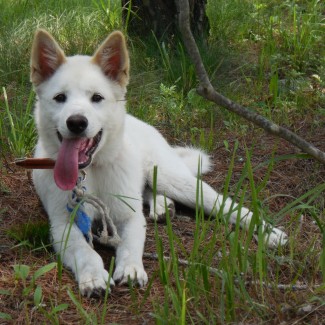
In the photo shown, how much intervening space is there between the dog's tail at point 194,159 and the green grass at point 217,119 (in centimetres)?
16

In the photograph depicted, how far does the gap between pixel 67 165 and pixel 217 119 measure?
2.09m

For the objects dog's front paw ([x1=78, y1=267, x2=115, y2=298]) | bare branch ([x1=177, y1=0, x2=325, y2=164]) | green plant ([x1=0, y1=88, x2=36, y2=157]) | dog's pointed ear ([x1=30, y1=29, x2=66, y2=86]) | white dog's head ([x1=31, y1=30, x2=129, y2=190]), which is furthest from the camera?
green plant ([x1=0, y1=88, x2=36, y2=157])

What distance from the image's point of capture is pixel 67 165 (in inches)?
130

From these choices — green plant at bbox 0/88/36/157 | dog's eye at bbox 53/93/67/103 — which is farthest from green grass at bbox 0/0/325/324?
dog's eye at bbox 53/93/67/103

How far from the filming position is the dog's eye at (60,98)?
336cm

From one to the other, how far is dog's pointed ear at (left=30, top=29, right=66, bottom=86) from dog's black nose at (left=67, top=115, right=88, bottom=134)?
48cm

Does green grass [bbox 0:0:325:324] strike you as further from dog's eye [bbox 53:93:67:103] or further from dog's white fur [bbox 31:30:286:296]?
dog's eye [bbox 53:93:67:103]

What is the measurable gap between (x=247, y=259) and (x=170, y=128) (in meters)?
2.40

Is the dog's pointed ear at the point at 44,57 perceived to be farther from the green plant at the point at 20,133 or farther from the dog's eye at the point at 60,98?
the green plant at the point at 20,133

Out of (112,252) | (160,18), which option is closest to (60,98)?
(112,252)

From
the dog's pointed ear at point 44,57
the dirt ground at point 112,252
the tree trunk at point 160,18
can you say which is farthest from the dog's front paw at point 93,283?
the tree trunk at point 160,18

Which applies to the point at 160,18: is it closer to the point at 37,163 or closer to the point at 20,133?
the point at 20,133

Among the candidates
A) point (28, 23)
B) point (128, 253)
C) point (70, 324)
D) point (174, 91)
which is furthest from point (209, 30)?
point (70, 324)

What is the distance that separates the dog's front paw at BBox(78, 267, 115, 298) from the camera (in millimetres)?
2896
